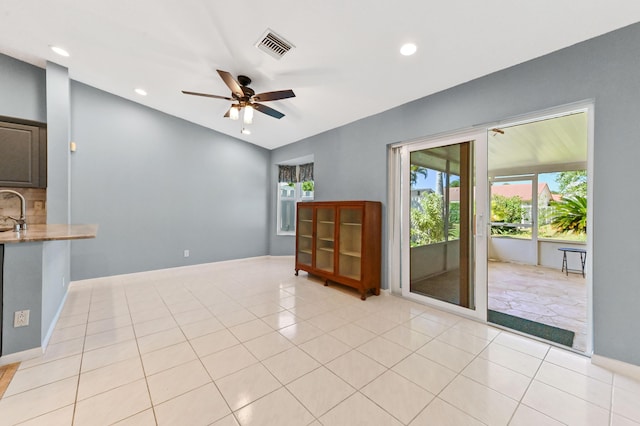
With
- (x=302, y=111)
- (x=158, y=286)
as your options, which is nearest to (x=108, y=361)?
(x=158, y=286)

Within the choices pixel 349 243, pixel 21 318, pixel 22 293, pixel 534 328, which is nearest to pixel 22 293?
pixel 22 293

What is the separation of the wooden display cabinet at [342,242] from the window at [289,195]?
1.45 meters

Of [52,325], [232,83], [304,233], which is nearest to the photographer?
[52,325]

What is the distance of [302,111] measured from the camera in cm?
368

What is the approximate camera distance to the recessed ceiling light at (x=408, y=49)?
7.02 ft

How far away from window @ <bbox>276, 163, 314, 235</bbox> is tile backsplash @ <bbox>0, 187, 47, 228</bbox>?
3.76 m

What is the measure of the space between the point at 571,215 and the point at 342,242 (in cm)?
525

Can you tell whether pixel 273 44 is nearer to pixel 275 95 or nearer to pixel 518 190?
pixel 275 95

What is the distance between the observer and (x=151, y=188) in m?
4.16

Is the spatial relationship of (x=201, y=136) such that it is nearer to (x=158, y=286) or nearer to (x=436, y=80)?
(x=158, y=286)

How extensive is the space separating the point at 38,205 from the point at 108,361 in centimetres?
275

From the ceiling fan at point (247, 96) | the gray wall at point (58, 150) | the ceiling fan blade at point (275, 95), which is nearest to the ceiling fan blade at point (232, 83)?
the ceiling fan at point (247, 96)

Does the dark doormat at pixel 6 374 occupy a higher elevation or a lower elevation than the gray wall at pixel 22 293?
lower

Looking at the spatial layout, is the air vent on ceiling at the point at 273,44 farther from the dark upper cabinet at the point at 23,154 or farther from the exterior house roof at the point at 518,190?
the exterior house roof at the point at 518,190
